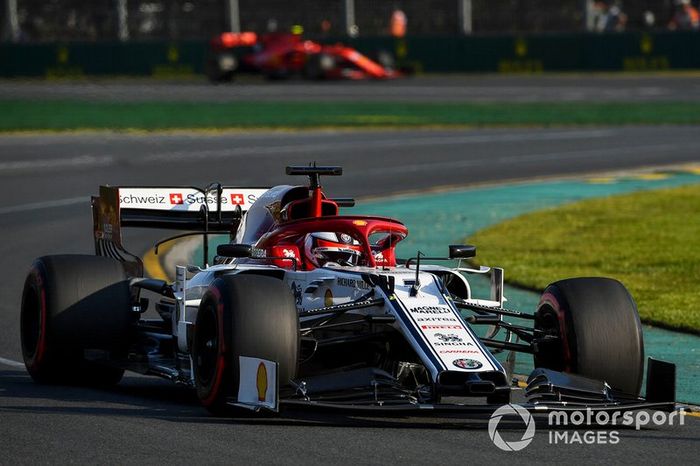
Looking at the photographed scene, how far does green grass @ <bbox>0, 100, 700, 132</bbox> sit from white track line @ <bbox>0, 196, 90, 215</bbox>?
11508mm

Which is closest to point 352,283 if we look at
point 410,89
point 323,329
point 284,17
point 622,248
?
point 323,329

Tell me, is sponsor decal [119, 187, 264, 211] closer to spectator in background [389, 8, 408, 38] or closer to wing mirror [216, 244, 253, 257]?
wing mirror [216, 244, 253, 257]

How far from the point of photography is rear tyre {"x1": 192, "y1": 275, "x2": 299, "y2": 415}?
328 inches

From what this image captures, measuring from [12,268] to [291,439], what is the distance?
27.8ft

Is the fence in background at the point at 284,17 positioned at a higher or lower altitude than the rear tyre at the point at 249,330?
higher

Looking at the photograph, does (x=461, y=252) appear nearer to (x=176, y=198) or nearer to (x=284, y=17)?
(x=176, y=198)

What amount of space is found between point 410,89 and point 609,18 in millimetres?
8045

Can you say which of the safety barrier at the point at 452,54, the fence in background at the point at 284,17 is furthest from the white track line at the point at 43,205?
the fence in background at the point at 284,17

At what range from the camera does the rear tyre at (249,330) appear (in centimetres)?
834

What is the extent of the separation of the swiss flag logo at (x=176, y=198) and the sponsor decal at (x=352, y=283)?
298 centimetres

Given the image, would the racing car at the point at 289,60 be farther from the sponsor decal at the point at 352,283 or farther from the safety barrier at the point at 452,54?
the sponsor decal at the point at 352,283

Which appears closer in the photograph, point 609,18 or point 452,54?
point 609,18

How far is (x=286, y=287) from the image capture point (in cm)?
859

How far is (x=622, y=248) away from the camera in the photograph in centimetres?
1680
